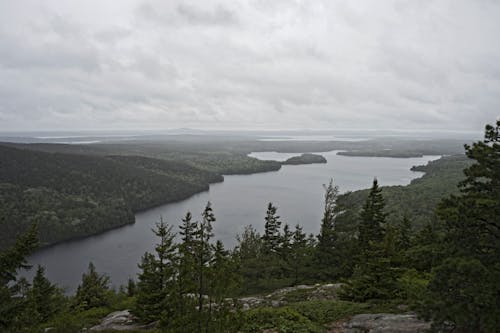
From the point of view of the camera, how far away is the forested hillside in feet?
358

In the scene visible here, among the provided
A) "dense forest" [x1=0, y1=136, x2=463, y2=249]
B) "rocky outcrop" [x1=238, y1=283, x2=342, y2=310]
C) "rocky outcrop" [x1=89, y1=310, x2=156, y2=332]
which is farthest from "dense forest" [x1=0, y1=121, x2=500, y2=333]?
"dense forest" [x1=0, y1=136, x2=463, y2=249]

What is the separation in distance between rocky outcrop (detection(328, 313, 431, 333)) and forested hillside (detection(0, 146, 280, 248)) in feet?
343

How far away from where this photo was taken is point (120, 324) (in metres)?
20.1

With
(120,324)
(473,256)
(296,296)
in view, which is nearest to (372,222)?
(296,296)

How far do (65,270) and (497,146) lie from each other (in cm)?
8634

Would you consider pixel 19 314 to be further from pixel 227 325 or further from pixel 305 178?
pixel 305 178

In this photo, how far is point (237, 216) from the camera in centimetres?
11306

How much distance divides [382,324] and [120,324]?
51.1 ft

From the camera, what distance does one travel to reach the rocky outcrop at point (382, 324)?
Result: 1210cm

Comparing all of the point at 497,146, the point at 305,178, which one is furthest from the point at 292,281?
the point at 305,178

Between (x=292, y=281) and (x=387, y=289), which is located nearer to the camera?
(x=387, y=289)

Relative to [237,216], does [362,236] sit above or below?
above

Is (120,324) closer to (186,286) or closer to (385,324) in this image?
(186,286)

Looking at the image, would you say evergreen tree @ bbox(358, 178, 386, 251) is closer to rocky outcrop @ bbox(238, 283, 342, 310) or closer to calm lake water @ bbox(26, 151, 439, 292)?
rocky outcrop @ bbox(238, 283, 342, 310)
